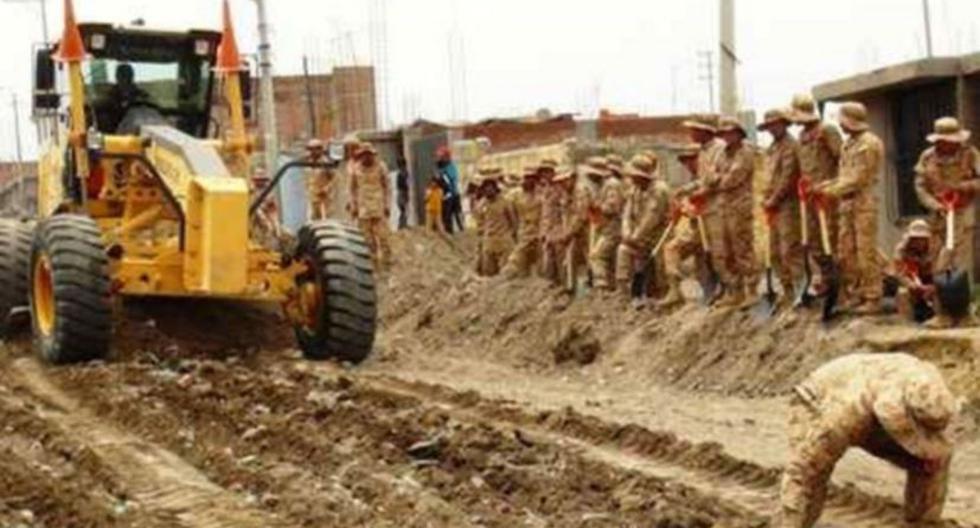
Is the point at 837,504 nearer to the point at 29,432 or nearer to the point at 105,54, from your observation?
the point at 29,432

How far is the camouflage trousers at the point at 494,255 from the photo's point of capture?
66.6 feet

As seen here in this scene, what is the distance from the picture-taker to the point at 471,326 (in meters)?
17.1

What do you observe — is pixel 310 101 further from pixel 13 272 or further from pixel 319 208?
pixel 13 272

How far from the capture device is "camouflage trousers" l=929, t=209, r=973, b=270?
38.7 feet

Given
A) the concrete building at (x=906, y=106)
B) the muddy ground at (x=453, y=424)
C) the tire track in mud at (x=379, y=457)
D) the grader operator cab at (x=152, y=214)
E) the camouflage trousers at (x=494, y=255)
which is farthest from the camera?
the camouflage trousers at (x=494, y=255)

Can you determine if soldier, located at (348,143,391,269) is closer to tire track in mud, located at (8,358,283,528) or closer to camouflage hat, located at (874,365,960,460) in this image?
tire track in mud, located at (8,358,283,528)

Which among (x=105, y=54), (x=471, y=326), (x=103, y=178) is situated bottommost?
(x=471, y=326)

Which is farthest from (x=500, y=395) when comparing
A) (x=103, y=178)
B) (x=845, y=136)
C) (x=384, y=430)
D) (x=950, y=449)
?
(x=950, y=449)

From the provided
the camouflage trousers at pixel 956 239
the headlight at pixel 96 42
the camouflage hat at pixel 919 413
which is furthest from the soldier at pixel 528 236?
the camouflage hat at pixel 919 413

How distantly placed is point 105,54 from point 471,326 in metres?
4.86

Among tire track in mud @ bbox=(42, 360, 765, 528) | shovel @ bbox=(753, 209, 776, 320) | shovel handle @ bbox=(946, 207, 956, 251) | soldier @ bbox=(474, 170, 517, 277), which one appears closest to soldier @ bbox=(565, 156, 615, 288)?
soldier @ bbox=(474, 170, 517, 277)

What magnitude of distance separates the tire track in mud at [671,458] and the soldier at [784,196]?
316cm

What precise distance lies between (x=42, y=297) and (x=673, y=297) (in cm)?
536

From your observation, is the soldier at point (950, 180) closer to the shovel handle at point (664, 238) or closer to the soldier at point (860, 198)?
the soldier at point (860, 198)
